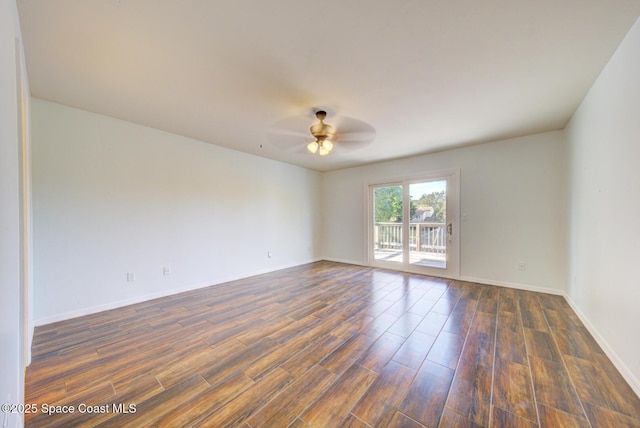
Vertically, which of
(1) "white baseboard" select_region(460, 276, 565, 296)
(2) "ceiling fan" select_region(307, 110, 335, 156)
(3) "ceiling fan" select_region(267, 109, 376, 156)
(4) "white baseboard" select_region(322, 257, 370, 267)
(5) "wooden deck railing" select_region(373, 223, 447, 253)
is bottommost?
(4) "white baseboard" select_region(322, 257, 370, 267)

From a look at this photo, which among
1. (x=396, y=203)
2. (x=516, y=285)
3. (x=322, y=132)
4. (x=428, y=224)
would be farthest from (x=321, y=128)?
(x=516, y=285)

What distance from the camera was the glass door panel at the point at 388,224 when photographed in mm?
5113

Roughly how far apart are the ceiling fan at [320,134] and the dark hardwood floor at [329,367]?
213 cm

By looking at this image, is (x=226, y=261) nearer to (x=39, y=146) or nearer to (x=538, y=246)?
(x=39, y=146)

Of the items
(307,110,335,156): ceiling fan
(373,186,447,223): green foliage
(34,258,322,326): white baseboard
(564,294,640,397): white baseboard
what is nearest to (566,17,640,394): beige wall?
(564,294,640,397): white baseboard

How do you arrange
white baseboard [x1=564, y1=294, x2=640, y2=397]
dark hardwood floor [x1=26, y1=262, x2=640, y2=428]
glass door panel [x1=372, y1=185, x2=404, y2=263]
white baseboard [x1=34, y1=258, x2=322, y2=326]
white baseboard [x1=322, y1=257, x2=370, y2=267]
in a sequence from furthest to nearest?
white baseboard [x1=322, y1=257, x2=370, y2=267] < glass door panel [x1=372, y1=185, x2=404, y2=263] < white baseboard [x1=34, y1=258, x2=322, y2=326] < white baseboard [x1=564, y1=294, x2=640, y2=397] < dark hardwood floor [x1=26, y1=262, x2=640, y2=428]

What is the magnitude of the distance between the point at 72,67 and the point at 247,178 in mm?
2740

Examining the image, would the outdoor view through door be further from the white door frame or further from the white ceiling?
the white ceiling

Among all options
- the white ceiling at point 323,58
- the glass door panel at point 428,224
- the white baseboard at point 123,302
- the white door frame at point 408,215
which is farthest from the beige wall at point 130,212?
the glass door panel at point 428,224

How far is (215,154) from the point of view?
411cm

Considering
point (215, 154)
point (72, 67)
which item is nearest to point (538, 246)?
point (215, 154)

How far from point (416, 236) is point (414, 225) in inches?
9.0

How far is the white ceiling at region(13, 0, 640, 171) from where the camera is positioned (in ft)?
4.85

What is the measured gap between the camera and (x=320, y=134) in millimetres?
2748
